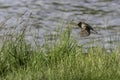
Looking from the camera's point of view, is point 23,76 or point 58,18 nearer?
point 23,76

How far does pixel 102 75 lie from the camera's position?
6688 millimetres

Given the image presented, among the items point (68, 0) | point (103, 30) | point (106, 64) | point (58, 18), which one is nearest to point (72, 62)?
point (106, 64)

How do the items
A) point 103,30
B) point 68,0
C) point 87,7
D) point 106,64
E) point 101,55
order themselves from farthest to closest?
point 68,0, point 87,7, point 103,30, point 101,55, point 106,64

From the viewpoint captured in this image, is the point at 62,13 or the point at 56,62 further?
the point at 62,13

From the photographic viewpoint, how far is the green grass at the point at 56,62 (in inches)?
262

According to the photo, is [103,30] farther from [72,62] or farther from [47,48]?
[72,62]

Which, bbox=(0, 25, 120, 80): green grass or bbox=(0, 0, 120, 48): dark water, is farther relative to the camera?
bbox=(0, 0, 120, 48): dark water

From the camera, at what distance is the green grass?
666cm

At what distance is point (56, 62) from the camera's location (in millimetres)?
7781

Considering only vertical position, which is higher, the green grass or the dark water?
the green grass

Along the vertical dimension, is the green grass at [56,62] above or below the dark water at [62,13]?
above

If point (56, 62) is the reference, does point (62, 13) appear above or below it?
below

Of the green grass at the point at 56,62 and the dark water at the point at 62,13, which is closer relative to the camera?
the green grass at the point at 56,62

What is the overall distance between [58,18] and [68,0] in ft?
11.4
